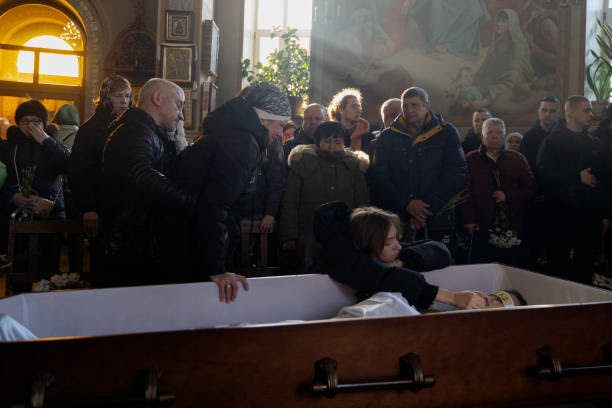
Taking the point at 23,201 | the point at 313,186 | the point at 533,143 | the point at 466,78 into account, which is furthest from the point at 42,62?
the point at 533,143

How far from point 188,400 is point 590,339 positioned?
1.13 metres

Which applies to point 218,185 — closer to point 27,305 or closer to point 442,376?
point 27,305

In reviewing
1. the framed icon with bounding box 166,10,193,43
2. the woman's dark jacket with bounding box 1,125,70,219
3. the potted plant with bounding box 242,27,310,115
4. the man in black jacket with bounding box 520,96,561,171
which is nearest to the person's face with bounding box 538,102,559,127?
the man in black jacket with bounding box 520,96,561,171

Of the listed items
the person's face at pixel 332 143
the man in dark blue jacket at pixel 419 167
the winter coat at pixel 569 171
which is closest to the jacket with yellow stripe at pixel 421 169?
the man in dark blue jacket at pixel 419 167

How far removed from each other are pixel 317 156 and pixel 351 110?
693 millimetres

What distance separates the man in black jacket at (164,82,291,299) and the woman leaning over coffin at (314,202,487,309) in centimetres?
42

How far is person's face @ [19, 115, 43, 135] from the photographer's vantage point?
3883 mm

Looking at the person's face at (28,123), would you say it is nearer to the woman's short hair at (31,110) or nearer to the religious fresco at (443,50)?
the woman's short hair at (31,110)

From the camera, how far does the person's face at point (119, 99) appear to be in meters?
3.38

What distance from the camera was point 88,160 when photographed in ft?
10.7

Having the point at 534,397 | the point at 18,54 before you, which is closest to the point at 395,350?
the point at 534,397

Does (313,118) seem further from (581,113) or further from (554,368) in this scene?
(554,368)

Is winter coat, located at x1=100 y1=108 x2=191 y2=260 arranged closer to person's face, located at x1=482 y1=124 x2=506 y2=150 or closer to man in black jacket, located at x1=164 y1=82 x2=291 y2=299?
man in black jacket, located at x1=164 y1=82 x2=291 y2=299

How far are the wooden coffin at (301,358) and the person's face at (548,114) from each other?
12.8 feet
